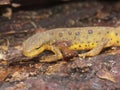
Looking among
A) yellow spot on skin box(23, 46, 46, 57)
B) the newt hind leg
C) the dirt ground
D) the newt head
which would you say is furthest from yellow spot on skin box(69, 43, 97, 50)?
yellow spot on skin box(23, 46, 46, 57)

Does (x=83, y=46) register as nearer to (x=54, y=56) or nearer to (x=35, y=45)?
(x=54, y=56)

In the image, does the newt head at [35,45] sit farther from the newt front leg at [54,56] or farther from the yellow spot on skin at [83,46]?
the yellow spot on skin at [83,46]

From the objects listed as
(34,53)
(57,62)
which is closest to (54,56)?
(57,62)

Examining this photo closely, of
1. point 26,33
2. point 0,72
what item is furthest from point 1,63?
point 26,33

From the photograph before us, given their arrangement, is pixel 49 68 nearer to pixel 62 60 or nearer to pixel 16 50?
pixel 62 60

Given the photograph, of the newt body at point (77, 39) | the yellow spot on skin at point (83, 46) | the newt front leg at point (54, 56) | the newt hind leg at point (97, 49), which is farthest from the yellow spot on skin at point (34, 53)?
the newt hind leg at point (97, 49)

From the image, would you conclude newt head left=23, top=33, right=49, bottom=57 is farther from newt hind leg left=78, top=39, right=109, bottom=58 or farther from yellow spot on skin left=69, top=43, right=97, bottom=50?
newt hind leg left=78, top=39, right=109, bottom=58
